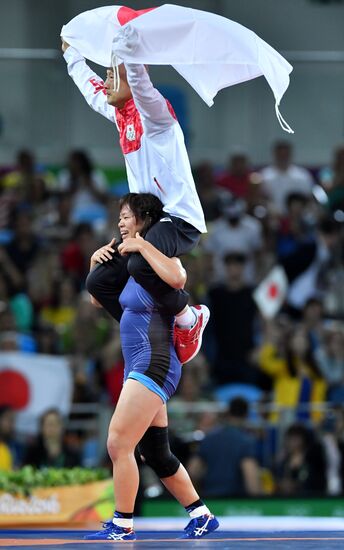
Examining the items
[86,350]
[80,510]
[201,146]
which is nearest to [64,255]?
[86,350]

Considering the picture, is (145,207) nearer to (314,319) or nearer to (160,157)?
(160,157)

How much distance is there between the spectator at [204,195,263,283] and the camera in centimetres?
1304

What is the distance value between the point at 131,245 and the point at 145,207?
0.81ft

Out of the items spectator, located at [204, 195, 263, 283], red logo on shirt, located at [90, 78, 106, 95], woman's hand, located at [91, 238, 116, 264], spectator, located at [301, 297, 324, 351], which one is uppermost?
red logo on shirt, located at [90, 78, 106, 95]

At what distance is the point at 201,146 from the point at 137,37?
27.8ft

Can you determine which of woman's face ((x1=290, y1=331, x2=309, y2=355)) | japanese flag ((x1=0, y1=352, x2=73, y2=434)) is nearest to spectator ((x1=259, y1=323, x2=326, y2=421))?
woman's face ((x1=290, y1=331, x2=309, y2=355))

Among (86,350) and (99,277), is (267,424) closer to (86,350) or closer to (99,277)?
(86,350)

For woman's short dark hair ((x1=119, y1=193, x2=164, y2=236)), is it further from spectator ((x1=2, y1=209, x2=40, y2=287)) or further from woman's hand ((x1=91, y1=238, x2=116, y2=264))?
spectator ((x1=2, y1=209, x2=40, y2=287))

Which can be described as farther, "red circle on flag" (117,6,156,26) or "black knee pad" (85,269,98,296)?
"red circle on flag" (117,6,156,26)

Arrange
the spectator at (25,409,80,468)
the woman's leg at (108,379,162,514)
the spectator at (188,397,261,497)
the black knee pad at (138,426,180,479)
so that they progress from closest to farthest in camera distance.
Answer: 1. the woman's leg at (108,379,162,514)
2. the black knee pad at (138,426,180,479)
3. the spectator at (188,397,261,497)
4. the spectator at (25,409,80,468)

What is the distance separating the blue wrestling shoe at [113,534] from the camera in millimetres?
6017

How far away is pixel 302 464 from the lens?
10711mm

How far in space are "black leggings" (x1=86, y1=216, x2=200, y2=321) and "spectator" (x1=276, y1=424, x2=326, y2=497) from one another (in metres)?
4.57

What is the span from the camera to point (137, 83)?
19.6 feet
